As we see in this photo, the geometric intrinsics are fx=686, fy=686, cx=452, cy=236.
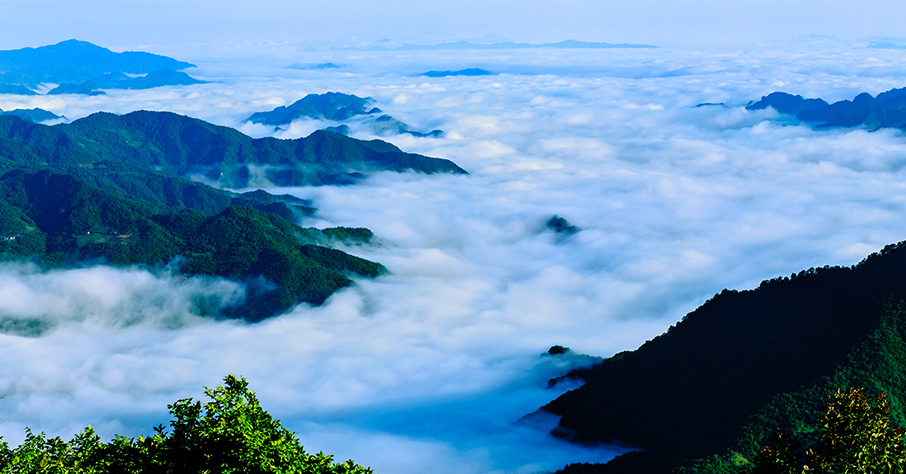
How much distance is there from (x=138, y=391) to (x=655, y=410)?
107 metres

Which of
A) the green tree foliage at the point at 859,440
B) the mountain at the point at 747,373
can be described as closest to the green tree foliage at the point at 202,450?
the green tree foliage at the point at 859,440

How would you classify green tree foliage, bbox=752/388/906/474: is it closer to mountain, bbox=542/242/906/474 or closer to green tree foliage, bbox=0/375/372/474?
green tree foliage, bbox=0/375/372/474

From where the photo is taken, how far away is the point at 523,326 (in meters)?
184

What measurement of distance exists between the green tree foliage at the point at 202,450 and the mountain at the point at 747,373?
49.7 meters

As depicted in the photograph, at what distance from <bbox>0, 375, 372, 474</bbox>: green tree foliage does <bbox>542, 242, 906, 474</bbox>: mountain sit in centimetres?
4972

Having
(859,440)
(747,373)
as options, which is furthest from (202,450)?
(747,373)

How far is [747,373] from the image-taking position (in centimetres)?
9188

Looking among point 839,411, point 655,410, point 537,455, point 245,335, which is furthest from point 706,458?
point 245,335

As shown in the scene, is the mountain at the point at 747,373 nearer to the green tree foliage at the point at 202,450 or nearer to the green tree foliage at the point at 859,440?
the green tree foliage at the point at 859,440

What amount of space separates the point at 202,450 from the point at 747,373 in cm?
7519

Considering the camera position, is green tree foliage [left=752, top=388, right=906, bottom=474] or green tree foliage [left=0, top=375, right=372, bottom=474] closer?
green tree foliage [left=752, top=388, right=906, bottom=474]

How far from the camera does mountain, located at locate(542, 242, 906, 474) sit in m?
80.2

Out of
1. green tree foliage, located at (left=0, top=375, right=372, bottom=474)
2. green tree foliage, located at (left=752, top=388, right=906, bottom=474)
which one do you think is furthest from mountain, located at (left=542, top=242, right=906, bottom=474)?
green tree foliage, located at (left=0, top=375, right=372, bottom=474)

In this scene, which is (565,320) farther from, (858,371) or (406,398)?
(858,371)
